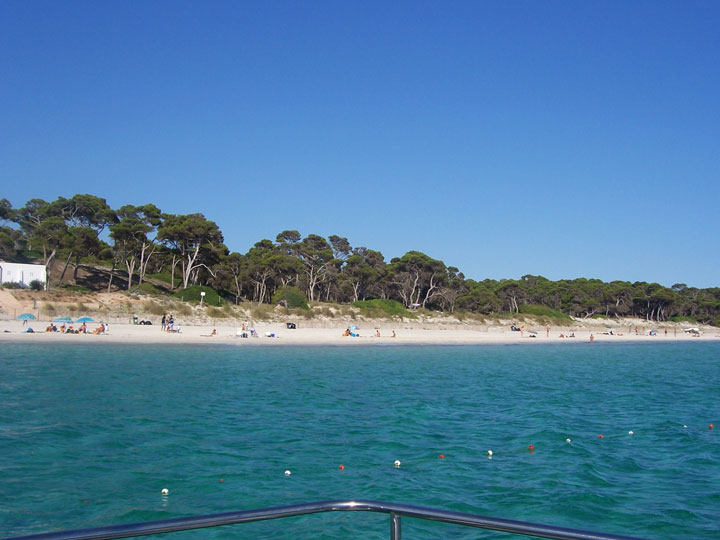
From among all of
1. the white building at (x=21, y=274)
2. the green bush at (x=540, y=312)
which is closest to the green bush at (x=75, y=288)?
the white building at (x=21, y=274)

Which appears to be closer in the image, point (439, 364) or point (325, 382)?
point (325, 382)

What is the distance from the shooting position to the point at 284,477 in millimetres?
9914

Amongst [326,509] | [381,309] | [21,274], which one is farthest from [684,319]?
[326,509]

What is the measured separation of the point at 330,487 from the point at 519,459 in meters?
4.31

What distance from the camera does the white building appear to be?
48031 mm

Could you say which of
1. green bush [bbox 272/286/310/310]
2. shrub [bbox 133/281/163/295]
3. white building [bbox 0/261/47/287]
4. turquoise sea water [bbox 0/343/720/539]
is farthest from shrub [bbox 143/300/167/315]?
turquoise sea water [bbox 0/343/720/539]

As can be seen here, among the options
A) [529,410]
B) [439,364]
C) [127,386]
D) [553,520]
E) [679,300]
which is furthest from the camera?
[679,300]

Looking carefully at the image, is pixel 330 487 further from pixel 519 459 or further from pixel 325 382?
pixel 325 382

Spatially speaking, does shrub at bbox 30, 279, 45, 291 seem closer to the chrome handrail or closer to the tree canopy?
the tree canopy

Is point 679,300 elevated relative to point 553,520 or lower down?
elevated

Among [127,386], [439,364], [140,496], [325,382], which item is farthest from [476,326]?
[140,496]

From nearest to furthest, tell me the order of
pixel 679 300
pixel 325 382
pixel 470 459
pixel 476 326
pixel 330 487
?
pixel 330 487
pixel 470 459
pixel 325 382
pixel 476 326
pixel 679 300

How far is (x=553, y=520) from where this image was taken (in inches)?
333

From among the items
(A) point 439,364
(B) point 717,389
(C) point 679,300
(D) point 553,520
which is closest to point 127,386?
(D) point 553,520
